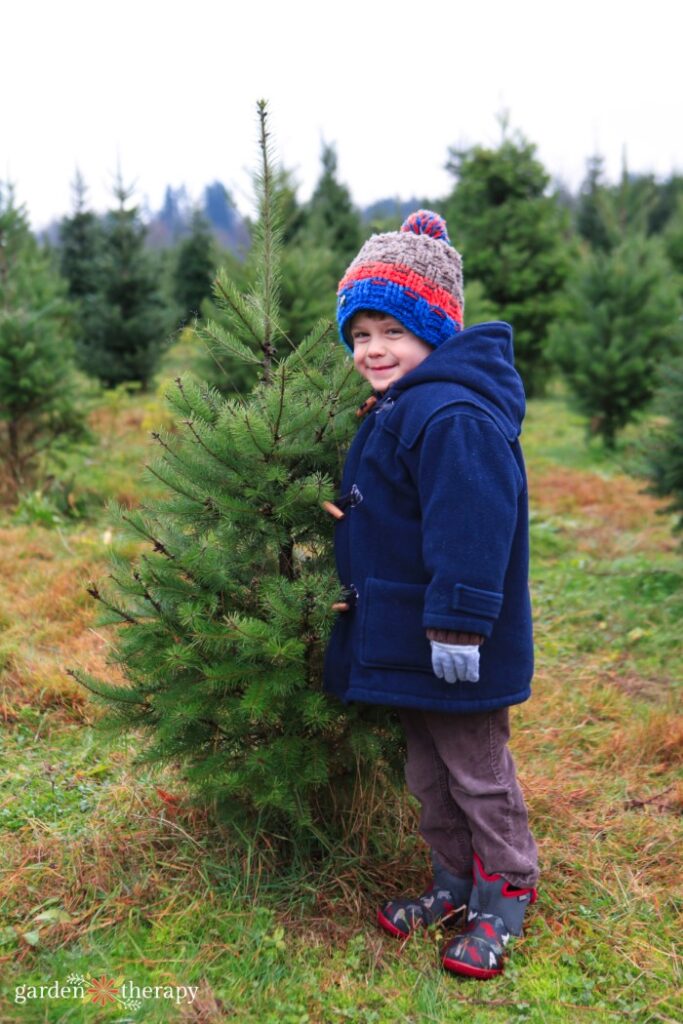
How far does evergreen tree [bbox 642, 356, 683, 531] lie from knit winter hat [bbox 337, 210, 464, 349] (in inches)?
124

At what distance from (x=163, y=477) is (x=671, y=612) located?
12.0 ft

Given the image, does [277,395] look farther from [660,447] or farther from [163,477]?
[660,447]

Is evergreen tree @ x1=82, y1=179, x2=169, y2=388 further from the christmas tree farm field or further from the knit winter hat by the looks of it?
A: the knit winter hat

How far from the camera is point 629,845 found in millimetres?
2963

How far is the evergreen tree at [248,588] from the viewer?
2346mm

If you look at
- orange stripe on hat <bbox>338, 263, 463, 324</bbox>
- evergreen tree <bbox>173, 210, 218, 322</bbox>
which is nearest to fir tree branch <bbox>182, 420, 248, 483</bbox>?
orange stripe on hat <bbox>338, 263, 463, 324</bbox>

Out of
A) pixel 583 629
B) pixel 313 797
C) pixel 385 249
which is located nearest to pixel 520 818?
pixel 313 797

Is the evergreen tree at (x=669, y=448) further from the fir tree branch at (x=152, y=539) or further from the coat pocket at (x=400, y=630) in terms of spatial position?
the fir tree branch at (x=152, y=539)

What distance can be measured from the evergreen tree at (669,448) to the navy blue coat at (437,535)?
123 inches

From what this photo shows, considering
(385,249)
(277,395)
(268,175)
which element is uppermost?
(268,175)

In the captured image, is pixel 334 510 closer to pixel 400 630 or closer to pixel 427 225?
pixel 400 630

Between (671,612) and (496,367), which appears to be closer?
(496,367)

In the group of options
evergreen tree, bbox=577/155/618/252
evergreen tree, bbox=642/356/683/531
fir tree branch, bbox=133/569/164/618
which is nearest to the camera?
fir tree branch, bbox=133/569/164/618

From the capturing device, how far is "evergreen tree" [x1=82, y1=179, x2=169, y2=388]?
43.3 ft
